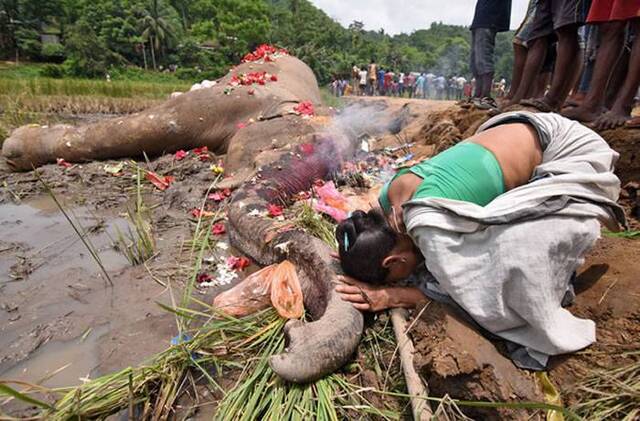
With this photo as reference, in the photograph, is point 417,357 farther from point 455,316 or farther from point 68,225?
point 68,225

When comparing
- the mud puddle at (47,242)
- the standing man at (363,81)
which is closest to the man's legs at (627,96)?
the mud puddle at (47,242)

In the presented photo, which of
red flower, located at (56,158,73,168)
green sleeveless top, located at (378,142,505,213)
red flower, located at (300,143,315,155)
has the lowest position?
red flower, located at (56,158,73,168)

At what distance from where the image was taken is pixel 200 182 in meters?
5.02

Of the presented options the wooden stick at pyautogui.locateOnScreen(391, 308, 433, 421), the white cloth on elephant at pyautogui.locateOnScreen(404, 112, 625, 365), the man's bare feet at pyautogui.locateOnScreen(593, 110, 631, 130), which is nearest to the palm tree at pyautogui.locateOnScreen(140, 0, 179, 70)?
the man's bare feet at pyautogui.locateOnScreen(593, 110, 631, 130)

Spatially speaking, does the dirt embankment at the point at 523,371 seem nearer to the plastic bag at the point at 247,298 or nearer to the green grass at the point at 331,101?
the plastic bag at the point at 247,298

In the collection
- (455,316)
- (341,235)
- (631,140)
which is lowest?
(455,316)

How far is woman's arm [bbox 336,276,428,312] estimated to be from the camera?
207 centimetres

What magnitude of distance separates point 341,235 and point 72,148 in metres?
5.34

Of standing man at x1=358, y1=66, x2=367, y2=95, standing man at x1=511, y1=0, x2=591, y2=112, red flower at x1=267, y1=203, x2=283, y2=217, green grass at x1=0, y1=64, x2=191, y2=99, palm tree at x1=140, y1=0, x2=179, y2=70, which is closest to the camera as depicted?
standing man at x1=511, y1=0, x2=591, y2=112

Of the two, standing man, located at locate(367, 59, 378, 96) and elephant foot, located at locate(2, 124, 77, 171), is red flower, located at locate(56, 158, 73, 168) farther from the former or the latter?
standing man, located at locate(367, 59, 378, 96)

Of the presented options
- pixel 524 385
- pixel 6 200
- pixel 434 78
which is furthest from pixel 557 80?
pixel 434 78

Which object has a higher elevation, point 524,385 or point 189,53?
point 189,53

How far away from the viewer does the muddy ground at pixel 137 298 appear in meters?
1.64

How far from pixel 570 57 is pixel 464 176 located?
92.2 inches
